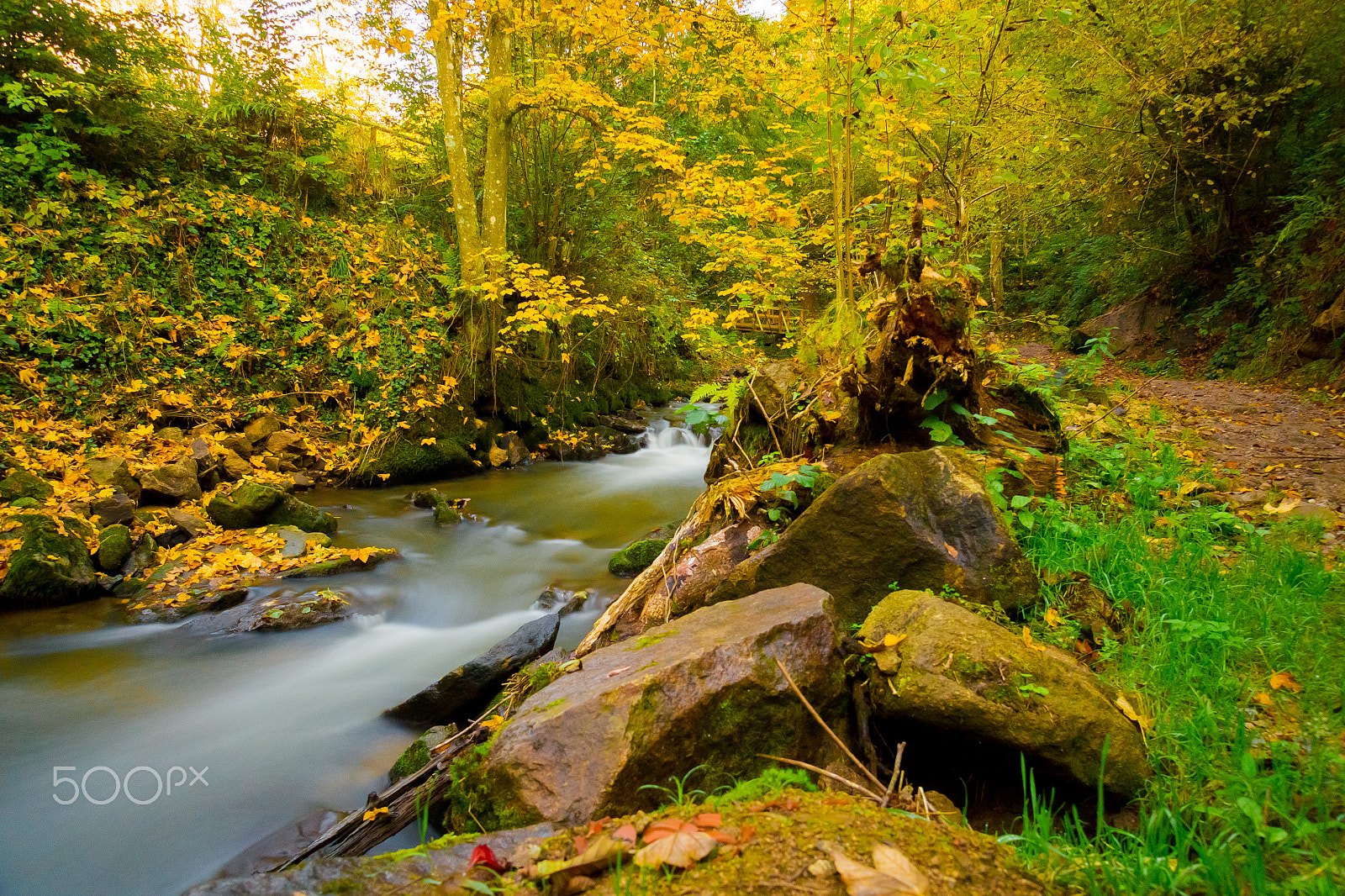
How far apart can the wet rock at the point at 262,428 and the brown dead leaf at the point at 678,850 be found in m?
8.94

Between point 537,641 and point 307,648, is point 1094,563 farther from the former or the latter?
point 307,648

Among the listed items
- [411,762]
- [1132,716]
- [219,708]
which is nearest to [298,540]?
[219,708]

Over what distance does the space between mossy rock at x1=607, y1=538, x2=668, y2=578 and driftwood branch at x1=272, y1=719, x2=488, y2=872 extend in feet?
10.2

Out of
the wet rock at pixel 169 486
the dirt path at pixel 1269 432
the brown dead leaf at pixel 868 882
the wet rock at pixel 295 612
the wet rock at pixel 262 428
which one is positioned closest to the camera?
the brown dead leaf at pixel 868 882

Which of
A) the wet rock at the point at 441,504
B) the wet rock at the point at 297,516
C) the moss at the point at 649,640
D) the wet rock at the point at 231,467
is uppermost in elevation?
the wet rock at the point at 231,467

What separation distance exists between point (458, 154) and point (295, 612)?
7561mm

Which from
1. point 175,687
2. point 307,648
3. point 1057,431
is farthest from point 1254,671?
point 175,687

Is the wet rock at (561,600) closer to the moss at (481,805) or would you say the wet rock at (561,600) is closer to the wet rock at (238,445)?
the moss at (481,805)

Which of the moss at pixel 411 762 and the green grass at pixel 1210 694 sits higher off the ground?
the green grass at pixel 1210 694

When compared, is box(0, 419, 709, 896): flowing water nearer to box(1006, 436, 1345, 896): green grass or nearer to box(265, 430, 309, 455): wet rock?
box(265, 430, 309, 455): wet rock

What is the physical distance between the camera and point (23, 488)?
5652mm

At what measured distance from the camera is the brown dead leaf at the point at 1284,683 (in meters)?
2.33

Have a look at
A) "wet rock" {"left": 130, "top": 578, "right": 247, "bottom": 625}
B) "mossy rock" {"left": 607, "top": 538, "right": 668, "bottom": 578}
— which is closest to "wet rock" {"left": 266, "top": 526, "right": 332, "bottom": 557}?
"wet rock" {"left": 130, "top": 578, "right": 247, "bottom": 625}

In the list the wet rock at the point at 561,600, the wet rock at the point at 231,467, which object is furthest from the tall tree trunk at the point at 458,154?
the wet rock at the point at 561,600
